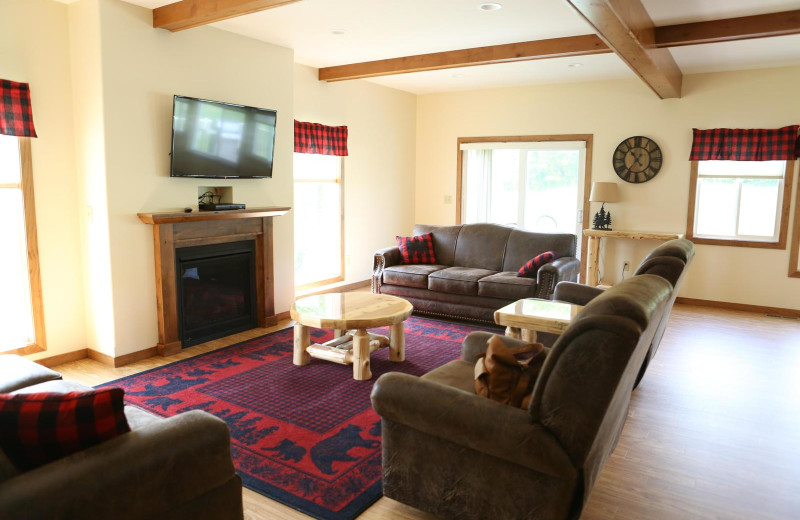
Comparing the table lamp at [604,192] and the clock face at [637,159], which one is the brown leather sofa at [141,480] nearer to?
the table lamp at [604,192]

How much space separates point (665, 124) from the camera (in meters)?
6.41

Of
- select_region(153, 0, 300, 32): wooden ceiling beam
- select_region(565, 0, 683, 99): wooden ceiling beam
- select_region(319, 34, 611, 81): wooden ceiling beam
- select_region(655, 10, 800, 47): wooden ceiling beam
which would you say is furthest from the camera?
select_region(319, 34, 611, 81): wooden ceiling beam

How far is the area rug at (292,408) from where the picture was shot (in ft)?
8.38

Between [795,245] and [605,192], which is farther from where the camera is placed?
[605,192]

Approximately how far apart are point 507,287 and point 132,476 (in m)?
4.03

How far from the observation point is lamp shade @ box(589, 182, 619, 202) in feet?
21.3

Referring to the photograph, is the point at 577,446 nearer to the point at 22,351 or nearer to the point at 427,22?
the point at 427,22

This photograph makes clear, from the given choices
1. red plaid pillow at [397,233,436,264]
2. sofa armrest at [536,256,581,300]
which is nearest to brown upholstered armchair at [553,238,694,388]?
sofa armrest at [536,256,581,300]

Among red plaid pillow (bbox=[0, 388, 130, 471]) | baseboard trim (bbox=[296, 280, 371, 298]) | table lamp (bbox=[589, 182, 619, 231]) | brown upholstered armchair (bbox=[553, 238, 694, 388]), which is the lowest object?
baseboard trim (bbox=[296, 280, 371, 298])

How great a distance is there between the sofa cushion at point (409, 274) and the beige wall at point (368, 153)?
118 cm

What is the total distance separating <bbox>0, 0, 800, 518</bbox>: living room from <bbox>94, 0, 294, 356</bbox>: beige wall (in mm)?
10

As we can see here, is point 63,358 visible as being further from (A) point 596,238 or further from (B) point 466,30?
(A) point 596,238

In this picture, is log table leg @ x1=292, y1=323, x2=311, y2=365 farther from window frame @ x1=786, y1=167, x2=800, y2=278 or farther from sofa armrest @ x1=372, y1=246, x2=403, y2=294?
window frame @ x1=786, y1=167, x2=800, y2=278

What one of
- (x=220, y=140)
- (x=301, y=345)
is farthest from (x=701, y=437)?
(x=220, y=140)
